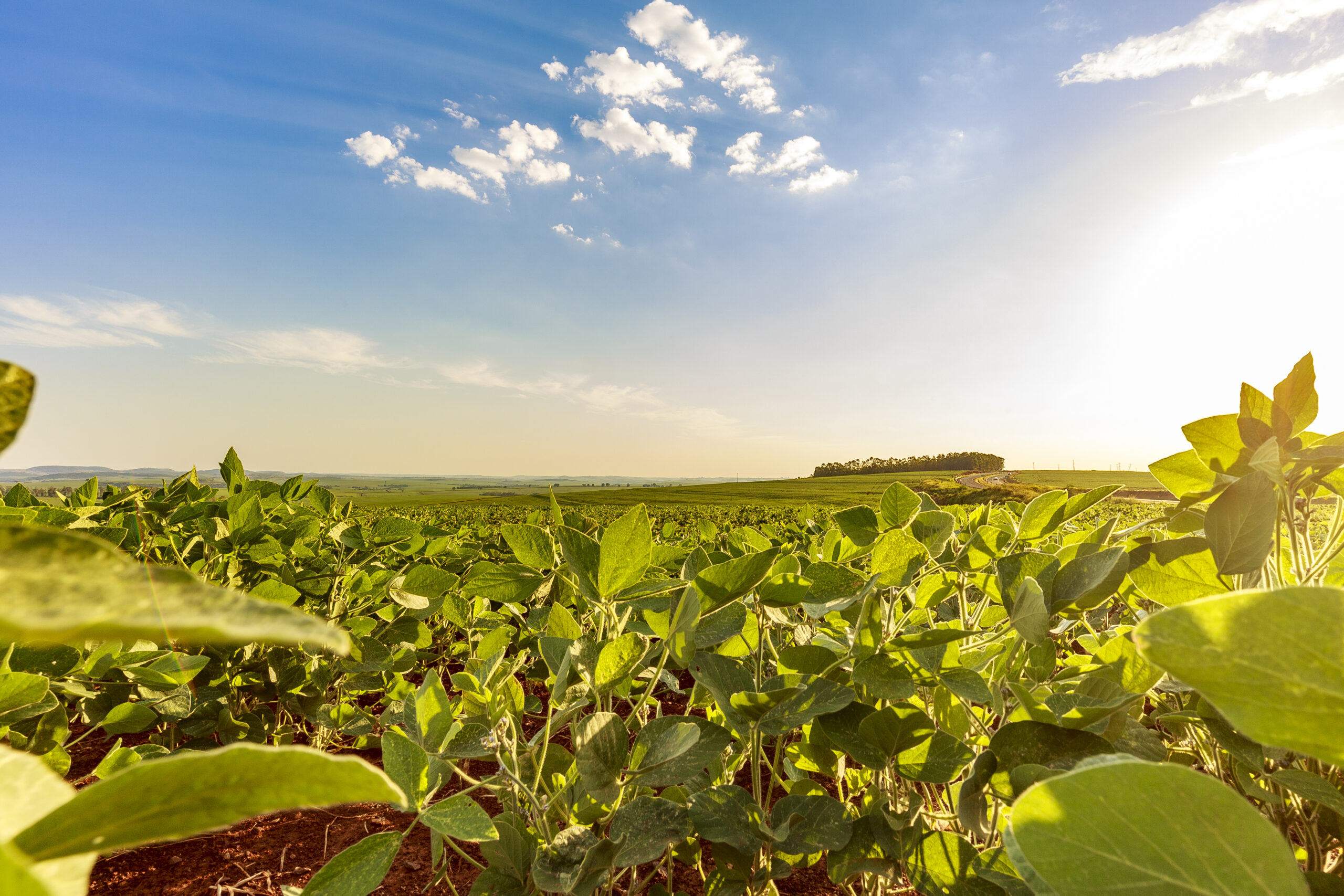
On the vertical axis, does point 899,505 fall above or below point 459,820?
above

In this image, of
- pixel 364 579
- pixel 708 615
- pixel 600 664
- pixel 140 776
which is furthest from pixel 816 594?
pixel 364 579

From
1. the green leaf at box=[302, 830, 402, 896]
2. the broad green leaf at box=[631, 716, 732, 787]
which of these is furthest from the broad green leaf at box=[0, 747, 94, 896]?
the broad green leaf at box=[631, 716, 732, 787]

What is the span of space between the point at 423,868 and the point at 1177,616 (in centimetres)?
205

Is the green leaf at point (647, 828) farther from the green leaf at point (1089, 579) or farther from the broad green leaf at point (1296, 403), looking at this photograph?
the broad green leaf at point (1296, 403)

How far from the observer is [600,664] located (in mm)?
760

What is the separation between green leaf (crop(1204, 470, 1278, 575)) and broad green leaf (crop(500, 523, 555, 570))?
0.86 meters

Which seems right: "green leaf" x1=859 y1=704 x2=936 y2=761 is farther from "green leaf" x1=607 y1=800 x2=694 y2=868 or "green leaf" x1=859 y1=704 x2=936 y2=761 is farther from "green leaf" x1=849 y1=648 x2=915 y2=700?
"green leaf" x1=607 y1=800 x2=694 y2=868

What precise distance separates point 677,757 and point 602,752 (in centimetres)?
9

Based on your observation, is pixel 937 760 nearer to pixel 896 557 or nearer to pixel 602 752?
pixel 896 557

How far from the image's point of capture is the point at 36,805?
0.27 m

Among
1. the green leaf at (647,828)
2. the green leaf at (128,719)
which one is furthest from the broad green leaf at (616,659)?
the green leaf at (128,719)

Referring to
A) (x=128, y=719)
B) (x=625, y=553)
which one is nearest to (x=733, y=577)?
(x=625, y=553)

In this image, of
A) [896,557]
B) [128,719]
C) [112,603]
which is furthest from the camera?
[128,719]

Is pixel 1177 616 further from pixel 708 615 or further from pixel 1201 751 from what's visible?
pixel 1201 751
